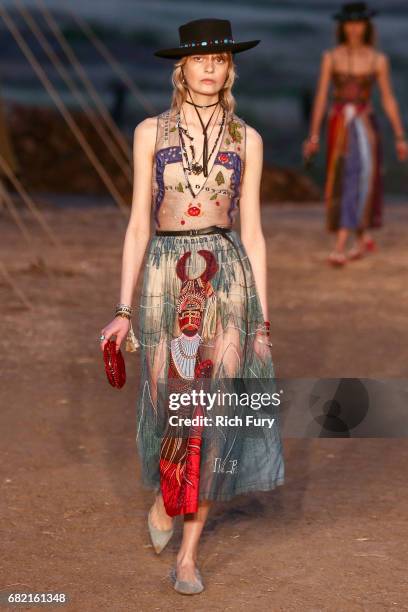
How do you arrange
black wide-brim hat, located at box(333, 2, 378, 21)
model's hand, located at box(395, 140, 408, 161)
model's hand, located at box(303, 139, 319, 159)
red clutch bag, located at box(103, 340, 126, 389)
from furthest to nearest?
model's hand, located at box(395, 140, 408, 161)
black wide-brim hat, located at box(333, 2, 378, 21)
model's hand, located at box(303, 139, 319, 159)
red clutch bag, located at box(103, 340, 126, 389)

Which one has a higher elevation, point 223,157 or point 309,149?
point 223,157

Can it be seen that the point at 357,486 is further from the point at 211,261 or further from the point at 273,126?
the point at 273,126

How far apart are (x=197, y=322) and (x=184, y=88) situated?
640 mm

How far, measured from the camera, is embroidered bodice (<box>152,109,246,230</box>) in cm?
418

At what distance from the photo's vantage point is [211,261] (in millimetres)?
4184

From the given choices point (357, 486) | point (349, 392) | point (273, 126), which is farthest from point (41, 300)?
point (273, 126)

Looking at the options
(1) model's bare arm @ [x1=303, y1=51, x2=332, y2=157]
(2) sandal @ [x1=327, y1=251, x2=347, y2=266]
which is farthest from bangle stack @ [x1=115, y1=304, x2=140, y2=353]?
(2) sandal @ [x1=327, y1=251, x2=347, y2=266]

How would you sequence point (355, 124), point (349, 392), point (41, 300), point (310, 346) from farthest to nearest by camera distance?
1. point (355, 124)
2. point (41, 300)
3. point (310, 346)
4. point (349, 392)

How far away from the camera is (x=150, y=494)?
514 centimetres

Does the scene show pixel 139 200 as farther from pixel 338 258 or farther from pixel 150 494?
pixel 338 258

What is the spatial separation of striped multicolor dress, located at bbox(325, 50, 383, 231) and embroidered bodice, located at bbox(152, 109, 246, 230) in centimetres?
618

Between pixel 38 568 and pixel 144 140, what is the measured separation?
1.24 m

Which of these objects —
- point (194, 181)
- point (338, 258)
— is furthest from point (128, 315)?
point (338, 258)

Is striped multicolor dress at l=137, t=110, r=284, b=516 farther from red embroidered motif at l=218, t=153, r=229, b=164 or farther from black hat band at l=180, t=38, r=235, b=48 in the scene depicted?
black hat band at l=180, t=38, r=235, b=48
